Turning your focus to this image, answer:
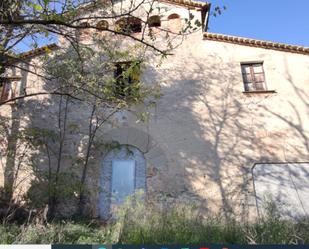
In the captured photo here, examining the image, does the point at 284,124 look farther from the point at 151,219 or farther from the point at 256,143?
the point at 151,219

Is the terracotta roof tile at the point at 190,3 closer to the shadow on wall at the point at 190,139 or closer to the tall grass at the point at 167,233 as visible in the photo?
the shadow on wall at the point at 190,139

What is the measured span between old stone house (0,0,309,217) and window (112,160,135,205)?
0.03 m

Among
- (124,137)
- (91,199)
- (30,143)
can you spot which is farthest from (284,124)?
(30,143)

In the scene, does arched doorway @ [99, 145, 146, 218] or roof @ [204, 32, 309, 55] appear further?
roof @ [204, 32, 309, 55]

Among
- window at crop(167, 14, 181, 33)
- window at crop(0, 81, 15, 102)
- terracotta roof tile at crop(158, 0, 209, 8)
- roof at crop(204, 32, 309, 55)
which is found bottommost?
window at crop(0, 81, 15, 102)

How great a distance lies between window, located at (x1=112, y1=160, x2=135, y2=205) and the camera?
972cm

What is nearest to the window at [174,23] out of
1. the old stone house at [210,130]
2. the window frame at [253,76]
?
the old stone house at [210,130]

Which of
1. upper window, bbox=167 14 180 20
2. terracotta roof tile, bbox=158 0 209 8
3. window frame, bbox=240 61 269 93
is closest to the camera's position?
window frame, bbox=240 61 269 93

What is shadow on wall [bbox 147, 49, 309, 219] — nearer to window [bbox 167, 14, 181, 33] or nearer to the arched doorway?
the arched doorway

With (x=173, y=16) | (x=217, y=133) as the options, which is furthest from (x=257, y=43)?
(x=217, y=133)

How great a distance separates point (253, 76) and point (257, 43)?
1275 mm

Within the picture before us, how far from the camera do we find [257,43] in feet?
36.8

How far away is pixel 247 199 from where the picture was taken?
9.30 meters

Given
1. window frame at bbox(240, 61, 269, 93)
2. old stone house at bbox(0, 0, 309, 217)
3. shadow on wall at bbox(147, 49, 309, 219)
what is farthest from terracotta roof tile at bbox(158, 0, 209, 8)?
window frame at bbox(240, 61, 269, 93)
